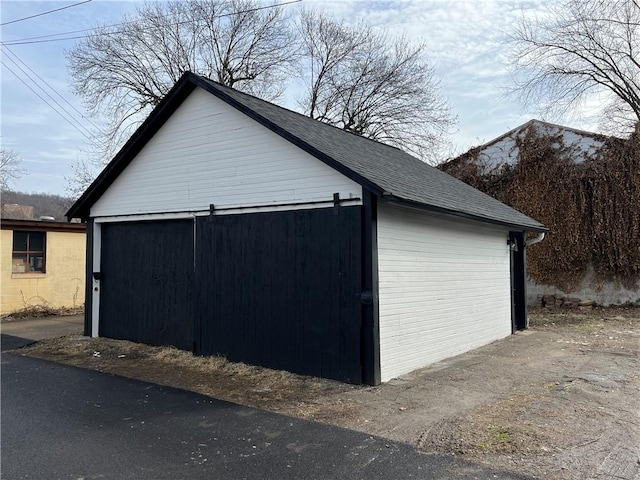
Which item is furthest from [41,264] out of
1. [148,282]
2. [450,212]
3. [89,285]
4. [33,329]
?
[450,212]

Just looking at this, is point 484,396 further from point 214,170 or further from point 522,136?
point 522,136

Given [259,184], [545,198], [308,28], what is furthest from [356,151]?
[308,28]

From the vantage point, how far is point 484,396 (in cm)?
599

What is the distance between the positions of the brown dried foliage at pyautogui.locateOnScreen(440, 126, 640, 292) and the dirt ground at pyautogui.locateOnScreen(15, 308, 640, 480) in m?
6.24

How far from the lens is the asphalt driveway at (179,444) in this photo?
3842 mm

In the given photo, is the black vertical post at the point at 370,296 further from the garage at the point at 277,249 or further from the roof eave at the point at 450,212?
the roof eave at the point at 450,212

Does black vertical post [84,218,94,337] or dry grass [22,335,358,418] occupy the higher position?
black vertical post [84,218,94,337]

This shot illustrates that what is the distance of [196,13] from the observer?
24906 millimetres

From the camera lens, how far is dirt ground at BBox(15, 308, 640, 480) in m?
4.24

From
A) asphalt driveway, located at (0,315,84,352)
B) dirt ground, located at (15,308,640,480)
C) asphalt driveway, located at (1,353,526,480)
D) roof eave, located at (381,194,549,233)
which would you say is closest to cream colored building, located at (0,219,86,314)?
asphalt driveway, located at (0,315,84,352)

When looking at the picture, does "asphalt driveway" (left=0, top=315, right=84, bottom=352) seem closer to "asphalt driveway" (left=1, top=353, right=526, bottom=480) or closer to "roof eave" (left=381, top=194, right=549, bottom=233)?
"asphalt driveway" (left=1, top=353, right=526, bottom=480)

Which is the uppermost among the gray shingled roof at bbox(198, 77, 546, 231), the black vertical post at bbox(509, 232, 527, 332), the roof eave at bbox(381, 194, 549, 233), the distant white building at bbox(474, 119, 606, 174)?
the distant white building at bbox(474, 119, 606, 174)

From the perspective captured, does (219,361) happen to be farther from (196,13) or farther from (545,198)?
(196,13)

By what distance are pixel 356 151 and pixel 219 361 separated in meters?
4.42
